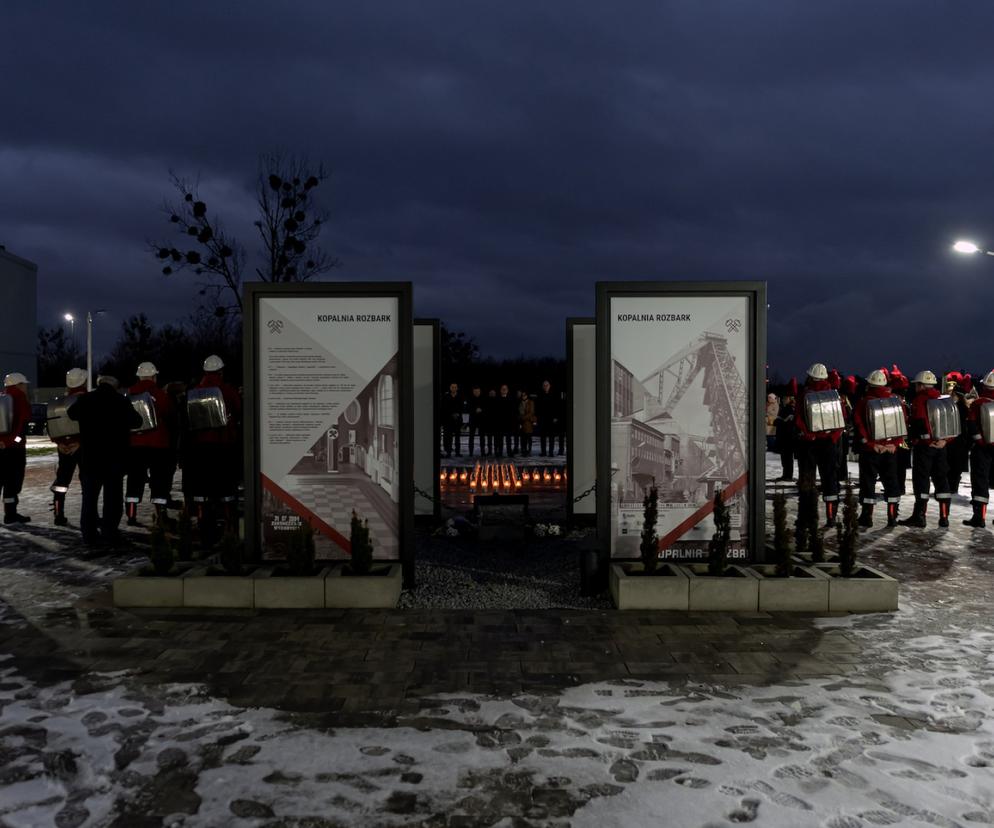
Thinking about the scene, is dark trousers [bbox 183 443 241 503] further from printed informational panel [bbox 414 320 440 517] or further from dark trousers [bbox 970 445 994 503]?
dark trousers [bbox 970 445 994 503]

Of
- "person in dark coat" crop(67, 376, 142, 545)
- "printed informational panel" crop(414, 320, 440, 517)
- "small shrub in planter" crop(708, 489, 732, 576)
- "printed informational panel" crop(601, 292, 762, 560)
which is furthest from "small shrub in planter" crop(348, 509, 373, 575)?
"printed informational panel" crop(414, 320, 440, 517)

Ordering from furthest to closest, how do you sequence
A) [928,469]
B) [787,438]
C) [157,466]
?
[787,438] < [928,469] < [157,466]

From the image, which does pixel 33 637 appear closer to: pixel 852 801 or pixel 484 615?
pixel 484 615

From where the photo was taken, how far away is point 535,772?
3893 mm

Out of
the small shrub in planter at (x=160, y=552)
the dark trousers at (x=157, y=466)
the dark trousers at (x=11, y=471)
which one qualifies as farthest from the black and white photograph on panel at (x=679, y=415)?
the dark trousers at (x=11, y=471)

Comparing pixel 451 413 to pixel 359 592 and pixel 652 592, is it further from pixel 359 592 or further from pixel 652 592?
pixel 652 592

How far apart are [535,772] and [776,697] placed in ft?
5.77

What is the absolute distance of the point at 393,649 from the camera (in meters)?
5.76

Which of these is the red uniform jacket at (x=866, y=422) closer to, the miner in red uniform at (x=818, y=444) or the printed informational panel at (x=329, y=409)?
the miner in red uniform at (x=818, y=444)

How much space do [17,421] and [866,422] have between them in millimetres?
11685

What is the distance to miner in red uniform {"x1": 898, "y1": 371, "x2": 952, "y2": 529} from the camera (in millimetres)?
11633

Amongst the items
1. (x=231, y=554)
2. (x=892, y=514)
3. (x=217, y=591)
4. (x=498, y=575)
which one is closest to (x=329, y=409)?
(x=231, y=554)

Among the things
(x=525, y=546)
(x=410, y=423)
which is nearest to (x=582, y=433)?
(x=525, y=546)

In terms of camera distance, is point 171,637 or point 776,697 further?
point 171,637
